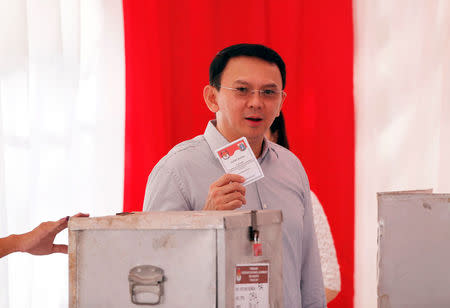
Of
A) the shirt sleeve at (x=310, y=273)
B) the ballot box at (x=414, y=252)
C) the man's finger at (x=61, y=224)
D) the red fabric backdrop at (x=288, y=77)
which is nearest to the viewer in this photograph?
the man's finger at (x=61, y=224)

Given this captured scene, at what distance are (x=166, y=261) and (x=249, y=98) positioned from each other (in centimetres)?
68

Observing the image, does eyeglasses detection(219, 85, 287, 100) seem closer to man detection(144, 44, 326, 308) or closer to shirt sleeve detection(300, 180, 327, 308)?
man detection(144, 44, 326, 308)

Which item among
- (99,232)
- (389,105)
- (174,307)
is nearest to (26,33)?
(99,232)

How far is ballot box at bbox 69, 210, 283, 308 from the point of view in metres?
1.01

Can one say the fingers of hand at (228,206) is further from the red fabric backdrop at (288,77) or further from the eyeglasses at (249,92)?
the red fabric backdrop at (288,77)

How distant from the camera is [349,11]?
119 inches

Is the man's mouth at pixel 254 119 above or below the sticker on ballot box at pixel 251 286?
above

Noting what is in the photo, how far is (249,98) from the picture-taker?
1579mm

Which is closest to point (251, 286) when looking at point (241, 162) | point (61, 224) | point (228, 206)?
point (228, 206)

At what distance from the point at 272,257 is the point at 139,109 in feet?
5.28

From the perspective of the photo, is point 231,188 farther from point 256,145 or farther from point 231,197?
point 256,145

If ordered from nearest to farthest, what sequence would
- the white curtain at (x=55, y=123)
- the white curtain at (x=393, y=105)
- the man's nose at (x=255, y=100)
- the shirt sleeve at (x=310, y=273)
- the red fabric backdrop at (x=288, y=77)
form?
the man's nose at (x=255, y=100), the shirt sleeve at (x=310, y=273), the white curtain at (x=55, y=123), the red fabric backdrop at (x=288, y=77), the white curtain at (x=393, y=105)

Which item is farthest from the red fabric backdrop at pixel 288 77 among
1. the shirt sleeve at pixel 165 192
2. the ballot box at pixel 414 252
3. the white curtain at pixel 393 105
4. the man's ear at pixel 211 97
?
the ballot box at pixel 414 252

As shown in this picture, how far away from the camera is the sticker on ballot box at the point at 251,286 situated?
3.46 ft
